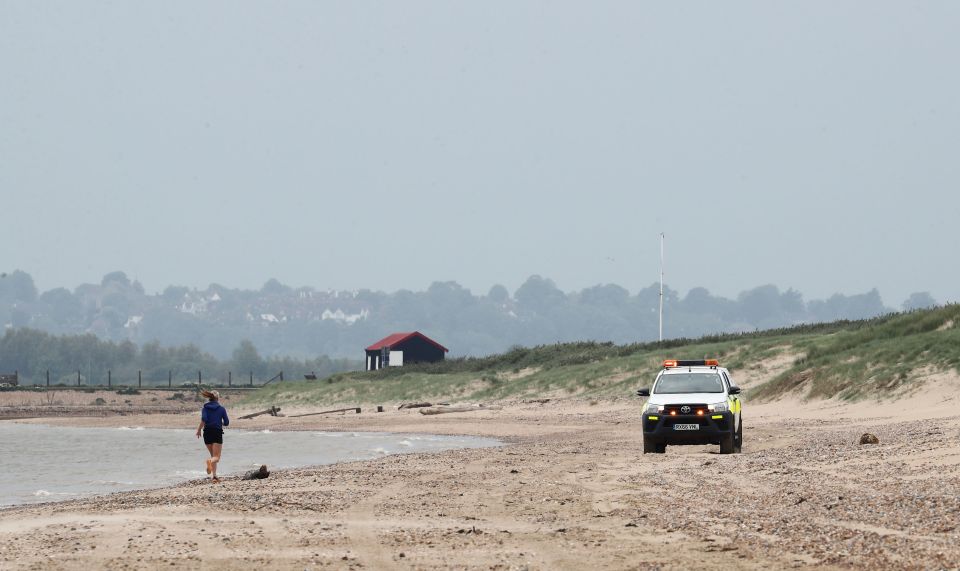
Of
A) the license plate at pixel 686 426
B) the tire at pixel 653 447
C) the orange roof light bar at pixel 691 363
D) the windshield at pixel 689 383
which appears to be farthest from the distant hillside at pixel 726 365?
the license plate at pixel 686 426

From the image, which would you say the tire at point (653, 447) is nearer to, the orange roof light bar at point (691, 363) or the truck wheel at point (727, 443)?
the truck wheel at point (727, 443)

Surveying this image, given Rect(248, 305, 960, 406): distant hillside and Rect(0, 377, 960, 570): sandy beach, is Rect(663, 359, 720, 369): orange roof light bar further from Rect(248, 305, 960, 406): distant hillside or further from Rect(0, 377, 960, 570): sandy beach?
Rect(248, 305, 960, 406): distant hillside

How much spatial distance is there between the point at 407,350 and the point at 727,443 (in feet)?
275

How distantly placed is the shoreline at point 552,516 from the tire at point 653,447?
1.60 feet

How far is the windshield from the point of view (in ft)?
79.1

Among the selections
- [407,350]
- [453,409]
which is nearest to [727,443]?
[453,409]

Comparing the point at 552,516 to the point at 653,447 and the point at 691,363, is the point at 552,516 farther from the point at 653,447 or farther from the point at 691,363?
the point at 691,363

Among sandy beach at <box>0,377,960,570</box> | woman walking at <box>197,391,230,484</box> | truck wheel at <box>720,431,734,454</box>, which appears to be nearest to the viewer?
sandy beach at <box>0,377,960,570</box>

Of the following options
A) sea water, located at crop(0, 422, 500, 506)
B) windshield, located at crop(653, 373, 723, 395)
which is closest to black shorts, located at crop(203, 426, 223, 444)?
sea water, located at crop(0, 422, 500, 506)

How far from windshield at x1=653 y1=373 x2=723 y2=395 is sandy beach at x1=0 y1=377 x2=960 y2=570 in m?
1.63

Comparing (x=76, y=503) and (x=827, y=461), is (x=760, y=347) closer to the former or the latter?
(x=827, y=461)

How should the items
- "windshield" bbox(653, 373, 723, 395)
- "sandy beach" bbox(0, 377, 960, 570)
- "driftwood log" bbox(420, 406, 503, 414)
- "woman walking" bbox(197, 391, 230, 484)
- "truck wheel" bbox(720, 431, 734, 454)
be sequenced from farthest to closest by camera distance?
"driftwood log" bbox(420, 406, 503, 414) < "windshield" bbox(653, 373, 723, 395) < "truck wheel" bbox(720, 431, 734, 454) < "woman walking" bbox(197, 391, 230, 484) < "sandy beach" bbox(0, 377, 960, 570)

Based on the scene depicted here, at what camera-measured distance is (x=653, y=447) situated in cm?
2392

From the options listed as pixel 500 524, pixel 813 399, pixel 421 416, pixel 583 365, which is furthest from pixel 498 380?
pixel 500 524
